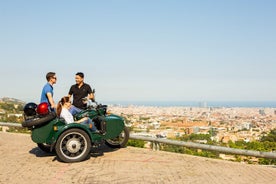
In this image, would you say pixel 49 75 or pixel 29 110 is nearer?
pixel 29 110

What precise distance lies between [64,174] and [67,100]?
219cm

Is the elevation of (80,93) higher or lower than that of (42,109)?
higher

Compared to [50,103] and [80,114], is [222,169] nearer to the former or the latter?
[80,114]

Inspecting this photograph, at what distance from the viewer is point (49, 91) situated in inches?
337

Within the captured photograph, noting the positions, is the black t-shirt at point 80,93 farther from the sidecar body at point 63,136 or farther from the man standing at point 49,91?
the sidecar body at point 63,136

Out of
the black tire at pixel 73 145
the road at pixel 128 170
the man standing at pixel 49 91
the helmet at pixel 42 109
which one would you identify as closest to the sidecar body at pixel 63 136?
the black tire at pixel 73 145

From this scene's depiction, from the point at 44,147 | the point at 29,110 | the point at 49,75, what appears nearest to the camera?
the point at 29,110

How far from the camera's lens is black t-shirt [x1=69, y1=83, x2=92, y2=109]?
9539 millimetres

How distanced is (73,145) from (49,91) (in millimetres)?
1471

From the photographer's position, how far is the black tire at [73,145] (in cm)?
797

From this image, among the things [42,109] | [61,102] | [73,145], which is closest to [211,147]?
[73,145]

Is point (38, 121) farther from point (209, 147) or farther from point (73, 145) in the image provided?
point (209, 147)

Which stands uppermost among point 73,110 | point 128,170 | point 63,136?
point 73,110

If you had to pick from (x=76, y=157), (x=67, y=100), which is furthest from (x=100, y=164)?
(x=67, y=100)
